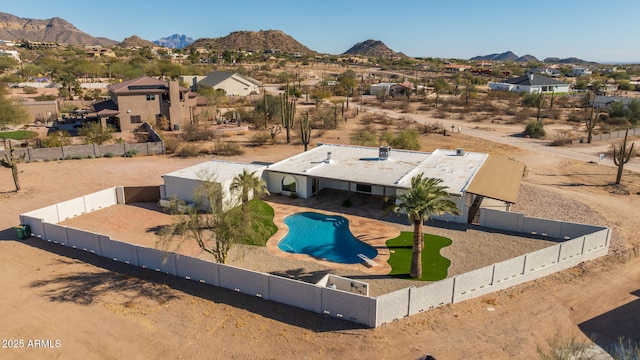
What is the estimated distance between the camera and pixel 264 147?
46.0 m

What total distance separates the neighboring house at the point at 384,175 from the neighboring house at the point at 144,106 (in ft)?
86.7

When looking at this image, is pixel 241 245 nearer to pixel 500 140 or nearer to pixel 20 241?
pixel 20 241

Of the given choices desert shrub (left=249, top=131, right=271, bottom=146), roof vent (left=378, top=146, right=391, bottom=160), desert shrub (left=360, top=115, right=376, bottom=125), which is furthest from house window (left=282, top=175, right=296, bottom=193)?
desert shrub (left=360, top=115, right=376, bottom=125)

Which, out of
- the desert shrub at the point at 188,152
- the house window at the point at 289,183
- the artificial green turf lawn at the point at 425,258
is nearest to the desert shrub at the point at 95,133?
the desert shrub at the point at 188,152

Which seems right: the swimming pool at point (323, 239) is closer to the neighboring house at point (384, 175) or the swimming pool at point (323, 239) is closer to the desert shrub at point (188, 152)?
the neighboring house at point (384, 175)

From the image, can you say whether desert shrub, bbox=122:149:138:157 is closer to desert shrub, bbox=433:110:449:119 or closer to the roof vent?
the roof vent

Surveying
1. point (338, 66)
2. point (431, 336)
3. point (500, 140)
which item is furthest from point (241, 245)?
point (338, 66)

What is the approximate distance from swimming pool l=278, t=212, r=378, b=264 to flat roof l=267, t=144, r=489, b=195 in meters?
3.48

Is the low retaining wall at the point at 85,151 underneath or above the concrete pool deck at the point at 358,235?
above

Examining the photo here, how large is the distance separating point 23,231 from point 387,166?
2273 cm

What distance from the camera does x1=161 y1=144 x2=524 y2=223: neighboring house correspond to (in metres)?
26.3

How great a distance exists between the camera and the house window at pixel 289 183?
100 ft

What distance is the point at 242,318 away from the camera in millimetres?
16172

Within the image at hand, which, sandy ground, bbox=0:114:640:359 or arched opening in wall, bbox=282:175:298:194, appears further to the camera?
arched opening in wall, bbox=282:175:298:194
